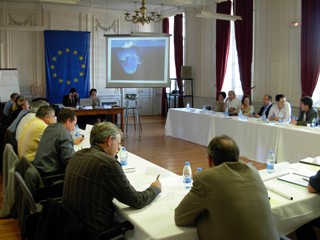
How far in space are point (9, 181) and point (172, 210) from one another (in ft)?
6.51

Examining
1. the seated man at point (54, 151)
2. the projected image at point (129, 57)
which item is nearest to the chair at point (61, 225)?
the seated man at point (54, 151)

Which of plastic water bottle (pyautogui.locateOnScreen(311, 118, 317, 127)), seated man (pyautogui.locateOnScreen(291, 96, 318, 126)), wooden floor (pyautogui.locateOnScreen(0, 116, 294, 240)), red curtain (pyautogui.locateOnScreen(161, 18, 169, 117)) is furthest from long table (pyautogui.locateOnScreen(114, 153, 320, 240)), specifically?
red curtain (pyautogui.locateOnScreen(161, 18, 169, 117))

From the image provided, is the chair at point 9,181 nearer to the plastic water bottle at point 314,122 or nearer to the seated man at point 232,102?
the plastic water bottle at point 314,122

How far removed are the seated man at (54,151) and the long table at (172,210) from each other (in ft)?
2.48

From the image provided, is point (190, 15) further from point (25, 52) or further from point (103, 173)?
point (103, 173)

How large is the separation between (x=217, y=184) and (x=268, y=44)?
7.33 metres

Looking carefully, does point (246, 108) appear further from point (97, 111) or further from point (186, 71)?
point (186, 71)

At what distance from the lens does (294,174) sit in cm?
300

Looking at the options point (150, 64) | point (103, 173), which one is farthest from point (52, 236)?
point (150, 64)

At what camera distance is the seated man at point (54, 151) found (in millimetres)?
3371

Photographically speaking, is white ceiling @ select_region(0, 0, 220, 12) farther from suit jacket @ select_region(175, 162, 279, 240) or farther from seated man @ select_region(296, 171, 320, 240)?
suit jacket @ select_region(175, 162, 279, 240)

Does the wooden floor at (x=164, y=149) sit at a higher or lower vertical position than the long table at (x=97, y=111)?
lower

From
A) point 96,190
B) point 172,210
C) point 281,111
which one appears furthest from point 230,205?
point 281,111

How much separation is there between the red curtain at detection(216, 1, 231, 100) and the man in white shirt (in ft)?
10.6
